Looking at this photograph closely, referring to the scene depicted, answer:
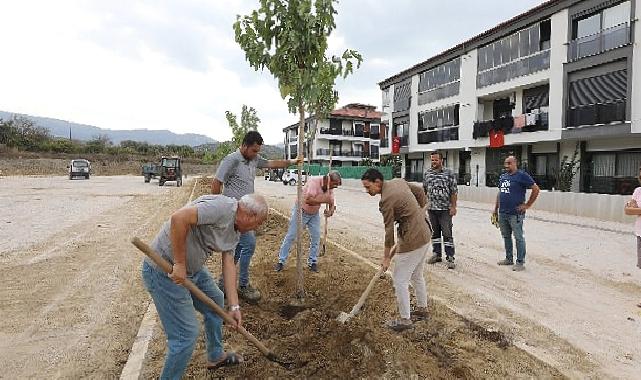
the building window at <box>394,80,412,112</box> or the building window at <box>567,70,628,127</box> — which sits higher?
the building window at <box>394,80,412,112</box>

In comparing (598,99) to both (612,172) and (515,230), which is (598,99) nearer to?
(612,172)

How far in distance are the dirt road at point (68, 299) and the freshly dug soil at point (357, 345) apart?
23.2 inches

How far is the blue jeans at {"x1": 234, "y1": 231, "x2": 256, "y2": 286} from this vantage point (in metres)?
5.15

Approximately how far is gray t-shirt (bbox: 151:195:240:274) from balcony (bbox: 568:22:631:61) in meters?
21.2

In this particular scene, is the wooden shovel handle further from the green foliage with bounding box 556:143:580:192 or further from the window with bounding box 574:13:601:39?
the window with bounding box 574:13:601:39

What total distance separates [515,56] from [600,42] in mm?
5573

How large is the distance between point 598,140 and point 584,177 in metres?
1.78

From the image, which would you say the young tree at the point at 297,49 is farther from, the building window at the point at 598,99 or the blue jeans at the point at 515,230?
the building window at the point at 598,99

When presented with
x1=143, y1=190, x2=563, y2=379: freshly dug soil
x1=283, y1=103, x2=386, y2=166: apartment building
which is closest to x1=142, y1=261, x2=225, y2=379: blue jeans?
x1=143, y1=190, x2=563, y2=379: freshly dug soil

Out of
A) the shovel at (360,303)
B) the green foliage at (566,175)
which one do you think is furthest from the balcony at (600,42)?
the shovel at (360,303)

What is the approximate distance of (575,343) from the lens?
4.37 m

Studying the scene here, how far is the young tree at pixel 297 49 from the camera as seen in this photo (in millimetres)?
4957

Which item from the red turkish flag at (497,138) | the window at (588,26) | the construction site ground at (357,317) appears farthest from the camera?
A: the red turkish flag at (497,138)

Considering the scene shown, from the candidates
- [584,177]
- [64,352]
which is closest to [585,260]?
[64,352]
